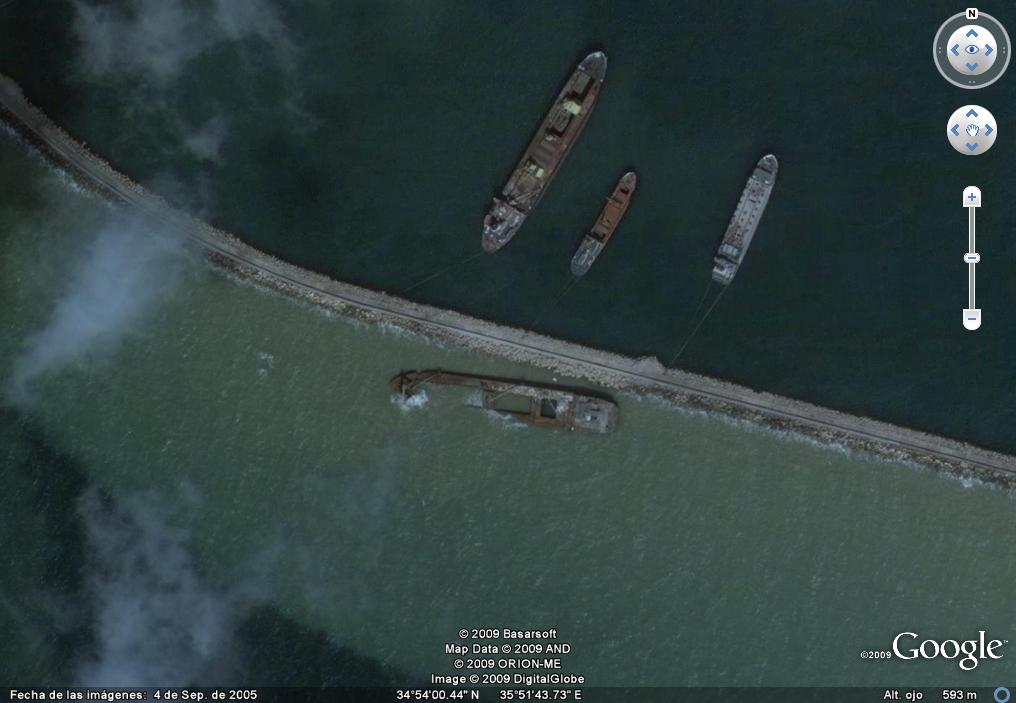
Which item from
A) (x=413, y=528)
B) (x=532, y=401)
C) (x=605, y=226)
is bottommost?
(x=413, y=528)

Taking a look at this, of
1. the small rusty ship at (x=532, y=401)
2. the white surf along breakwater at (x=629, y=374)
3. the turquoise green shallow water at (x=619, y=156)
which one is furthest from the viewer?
the turquoise green shallow water at (x=619, y=156)

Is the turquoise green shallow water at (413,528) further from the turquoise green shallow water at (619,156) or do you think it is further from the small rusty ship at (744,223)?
the small rusty ship at (744,223)

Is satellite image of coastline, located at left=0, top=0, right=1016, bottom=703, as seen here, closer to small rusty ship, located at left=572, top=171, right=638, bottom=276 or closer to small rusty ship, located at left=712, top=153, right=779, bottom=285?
small rusty ship, located at left=712, top=153, right=779, bottom=285

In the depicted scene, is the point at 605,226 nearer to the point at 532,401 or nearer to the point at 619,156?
the point at 619,156

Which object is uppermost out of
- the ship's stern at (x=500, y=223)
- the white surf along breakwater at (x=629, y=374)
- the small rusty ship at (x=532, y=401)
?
the ship's stern at (x=500, y=223)

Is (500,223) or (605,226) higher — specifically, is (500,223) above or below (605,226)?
below

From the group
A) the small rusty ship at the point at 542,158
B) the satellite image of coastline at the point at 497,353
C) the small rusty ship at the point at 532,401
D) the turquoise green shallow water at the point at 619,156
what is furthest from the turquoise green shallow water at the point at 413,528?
the small rusty ship at the point at 542,158

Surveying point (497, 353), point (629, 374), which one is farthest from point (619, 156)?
point (497, 353)
